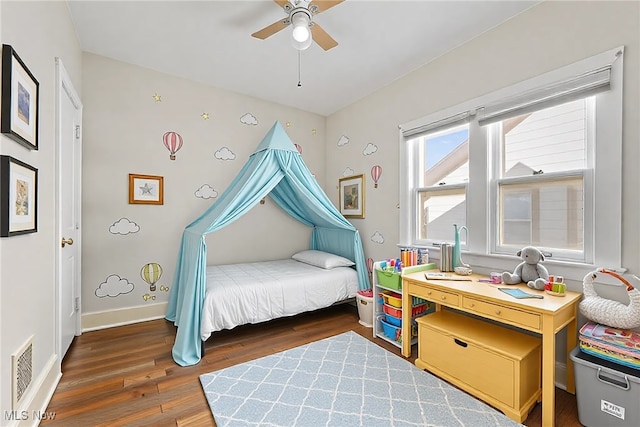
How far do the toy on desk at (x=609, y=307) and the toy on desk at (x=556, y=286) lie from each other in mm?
106

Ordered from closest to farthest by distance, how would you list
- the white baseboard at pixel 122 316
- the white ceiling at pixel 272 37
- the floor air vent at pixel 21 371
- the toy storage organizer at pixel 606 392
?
the floor air vent at pixel 21 371, the toy storage organizer at pixel 606 392, the white ceiling at pixel 272 37, the white baseboard at pixel 122 316

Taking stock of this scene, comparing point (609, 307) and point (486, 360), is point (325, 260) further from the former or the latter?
point (609, 307)

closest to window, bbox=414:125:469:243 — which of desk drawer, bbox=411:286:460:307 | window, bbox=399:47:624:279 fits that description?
window, bbox=399:47:624:279

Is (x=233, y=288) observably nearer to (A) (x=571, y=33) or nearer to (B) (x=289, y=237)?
(B) (x=289, y=237)

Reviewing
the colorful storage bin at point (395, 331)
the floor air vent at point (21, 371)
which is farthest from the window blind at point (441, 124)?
the floor air vent at point (21, 371)

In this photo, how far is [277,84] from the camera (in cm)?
360

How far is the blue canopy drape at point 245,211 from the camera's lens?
246 cm

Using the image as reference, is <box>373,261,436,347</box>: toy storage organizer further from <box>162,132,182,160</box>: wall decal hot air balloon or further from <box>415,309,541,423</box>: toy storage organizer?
<box>162,132,182,160</box>: wall decal hot air balloon

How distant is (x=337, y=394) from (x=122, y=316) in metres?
2.60

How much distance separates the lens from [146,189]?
3314 millimetres

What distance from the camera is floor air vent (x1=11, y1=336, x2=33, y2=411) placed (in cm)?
142

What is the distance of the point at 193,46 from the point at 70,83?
109 cm

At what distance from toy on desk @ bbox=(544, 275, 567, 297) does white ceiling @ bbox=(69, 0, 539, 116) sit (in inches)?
81.1

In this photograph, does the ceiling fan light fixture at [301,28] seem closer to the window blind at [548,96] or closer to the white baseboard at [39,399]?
the window blind at [548,96]
